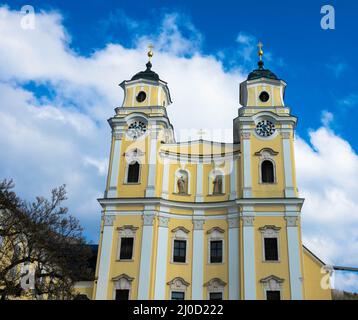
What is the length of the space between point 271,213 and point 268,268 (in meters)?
3.81

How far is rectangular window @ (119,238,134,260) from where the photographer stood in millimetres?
30625

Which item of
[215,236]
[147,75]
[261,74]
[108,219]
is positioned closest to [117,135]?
[147,75]

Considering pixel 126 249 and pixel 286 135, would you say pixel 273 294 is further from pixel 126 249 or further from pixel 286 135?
pixel 286 135

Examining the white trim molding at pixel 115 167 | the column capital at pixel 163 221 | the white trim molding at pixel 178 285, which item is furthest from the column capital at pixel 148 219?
the white trim molding at pixel 178 285

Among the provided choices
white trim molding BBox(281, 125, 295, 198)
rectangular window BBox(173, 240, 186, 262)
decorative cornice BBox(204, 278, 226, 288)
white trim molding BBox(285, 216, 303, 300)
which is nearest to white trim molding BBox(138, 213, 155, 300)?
rectangular window BBox(173, 240, 186, 262)

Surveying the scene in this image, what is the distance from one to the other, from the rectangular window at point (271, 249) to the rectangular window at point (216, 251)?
3094 mm

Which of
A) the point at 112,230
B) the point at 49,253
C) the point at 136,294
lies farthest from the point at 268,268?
the point at 49,253

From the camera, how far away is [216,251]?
31.2 meters

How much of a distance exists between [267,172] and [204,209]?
5289 mm

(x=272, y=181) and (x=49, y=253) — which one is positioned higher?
(x=272, y=181)
